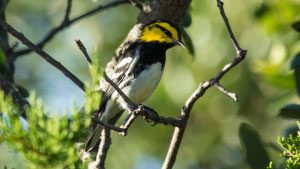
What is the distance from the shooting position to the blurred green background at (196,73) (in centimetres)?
616

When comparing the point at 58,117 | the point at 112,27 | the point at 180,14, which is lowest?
the point at 58,117

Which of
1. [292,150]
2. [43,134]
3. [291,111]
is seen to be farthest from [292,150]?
[291,111]

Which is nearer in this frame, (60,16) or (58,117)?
(58,117)

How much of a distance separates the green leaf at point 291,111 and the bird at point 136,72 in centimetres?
120

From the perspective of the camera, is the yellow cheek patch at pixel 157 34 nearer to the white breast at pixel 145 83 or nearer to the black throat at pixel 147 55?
the black throat at pixel 147 55

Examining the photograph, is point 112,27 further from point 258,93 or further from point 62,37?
point 258,93

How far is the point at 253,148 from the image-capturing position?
382 centimetres

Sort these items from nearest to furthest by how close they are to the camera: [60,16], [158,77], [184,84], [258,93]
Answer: [158,77]
[184,84]
[258,93]
[60,16]

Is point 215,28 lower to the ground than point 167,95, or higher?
higher

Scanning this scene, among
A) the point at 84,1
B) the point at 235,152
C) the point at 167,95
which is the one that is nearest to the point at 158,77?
the point at 167,95

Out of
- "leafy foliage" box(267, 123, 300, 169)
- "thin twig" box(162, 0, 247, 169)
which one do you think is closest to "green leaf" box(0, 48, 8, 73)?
"thin twig" box(162, 0, 247, 169)

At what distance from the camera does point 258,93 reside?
671 centimetres

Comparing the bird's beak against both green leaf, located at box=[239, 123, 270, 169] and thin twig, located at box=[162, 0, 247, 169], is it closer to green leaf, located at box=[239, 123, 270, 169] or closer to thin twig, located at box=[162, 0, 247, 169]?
green leaf, located at box=[239, 123, 270, 169]

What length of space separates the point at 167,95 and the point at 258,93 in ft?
3.01
